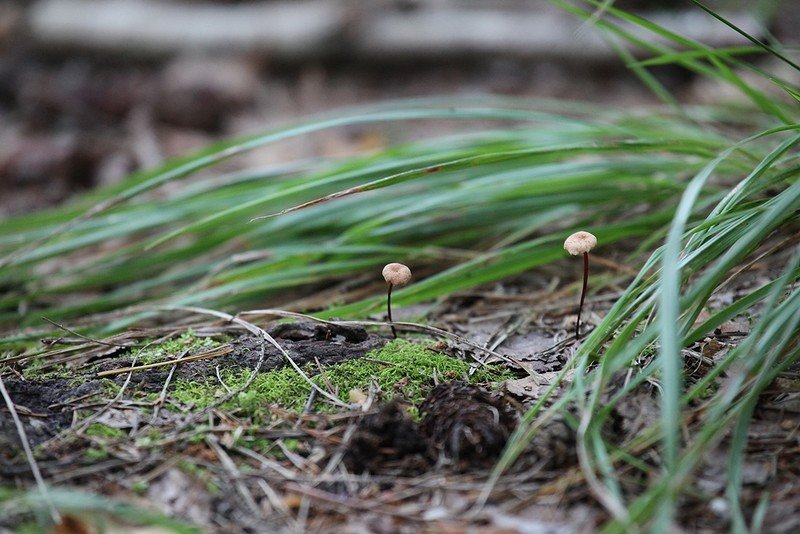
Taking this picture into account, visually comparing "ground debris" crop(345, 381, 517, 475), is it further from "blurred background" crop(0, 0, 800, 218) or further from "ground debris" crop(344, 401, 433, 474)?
"blurred background" crop(0, 0, 800, 218)

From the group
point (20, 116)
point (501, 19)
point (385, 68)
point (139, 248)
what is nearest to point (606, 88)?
point (501, 19)

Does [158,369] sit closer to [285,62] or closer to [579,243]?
[579,243]

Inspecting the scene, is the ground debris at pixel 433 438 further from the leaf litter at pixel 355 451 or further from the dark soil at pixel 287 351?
the dark soil at pixel 287 351

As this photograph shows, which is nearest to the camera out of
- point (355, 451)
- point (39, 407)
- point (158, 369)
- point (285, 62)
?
point (355, 451)

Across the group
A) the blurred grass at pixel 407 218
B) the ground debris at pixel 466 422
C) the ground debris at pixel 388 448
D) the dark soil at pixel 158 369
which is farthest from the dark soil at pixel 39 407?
the ground debris at pixel 466 422

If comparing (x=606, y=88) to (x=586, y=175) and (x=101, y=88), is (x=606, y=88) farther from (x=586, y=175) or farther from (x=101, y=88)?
(x=101, y=88)

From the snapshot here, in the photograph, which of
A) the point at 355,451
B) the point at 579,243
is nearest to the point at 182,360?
the point at 355,451
